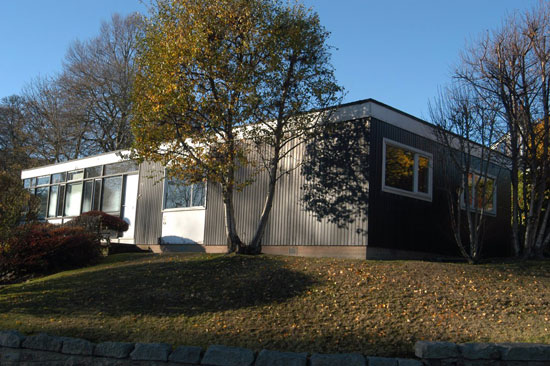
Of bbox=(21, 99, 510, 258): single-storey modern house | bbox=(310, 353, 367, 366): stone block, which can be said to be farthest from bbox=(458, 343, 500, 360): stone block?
bbox=(21, 99, 510, 258): single-storey modern house

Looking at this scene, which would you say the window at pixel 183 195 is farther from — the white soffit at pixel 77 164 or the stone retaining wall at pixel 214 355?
the stone retaining wall at pixel 214 355

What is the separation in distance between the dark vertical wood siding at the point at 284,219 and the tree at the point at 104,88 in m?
15.7

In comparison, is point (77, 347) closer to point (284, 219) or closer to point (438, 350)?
point (438, 350)

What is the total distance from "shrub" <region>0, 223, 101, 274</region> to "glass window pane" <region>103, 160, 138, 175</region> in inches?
190

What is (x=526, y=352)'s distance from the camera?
18.5 feet

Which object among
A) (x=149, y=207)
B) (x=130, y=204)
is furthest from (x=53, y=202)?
(x=149, y=207)

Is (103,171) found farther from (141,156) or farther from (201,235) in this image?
(141,156)

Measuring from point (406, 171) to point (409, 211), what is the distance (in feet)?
3.04

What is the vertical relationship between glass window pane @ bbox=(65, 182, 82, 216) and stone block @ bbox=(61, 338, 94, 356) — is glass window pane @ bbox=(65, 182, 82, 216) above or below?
above

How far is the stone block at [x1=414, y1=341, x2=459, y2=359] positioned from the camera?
570 cm

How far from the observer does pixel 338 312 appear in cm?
724

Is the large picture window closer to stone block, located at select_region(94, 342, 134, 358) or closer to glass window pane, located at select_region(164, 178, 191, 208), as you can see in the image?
glass window pane, located at select_region(164, 178, 191, 208)

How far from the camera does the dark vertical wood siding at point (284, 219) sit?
11.7 m

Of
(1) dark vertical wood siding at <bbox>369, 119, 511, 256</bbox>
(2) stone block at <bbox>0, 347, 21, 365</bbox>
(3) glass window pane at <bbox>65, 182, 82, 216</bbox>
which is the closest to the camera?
(2) stone block at <bbox>0, 347, 21, 365</bbox>
